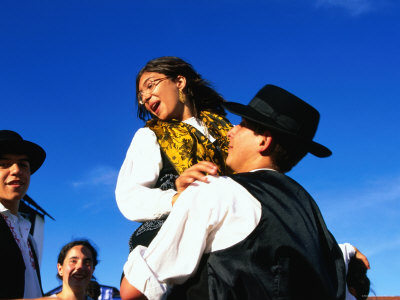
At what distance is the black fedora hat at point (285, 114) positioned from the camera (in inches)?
79.9

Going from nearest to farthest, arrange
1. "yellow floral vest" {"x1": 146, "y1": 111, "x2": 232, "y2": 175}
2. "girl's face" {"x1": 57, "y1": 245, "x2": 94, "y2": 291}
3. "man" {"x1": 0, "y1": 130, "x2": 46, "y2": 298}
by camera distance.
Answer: "yellow floral vest" {"x1": 146, "y1": 111, "x2": 232, "y2": 175}
"man" {"x1": 0, "y1": 130, "x2": 46, "y2": 298}
"girl's face" {"x1": 57, "y1": 245, "x2": 94, "y2": 291}

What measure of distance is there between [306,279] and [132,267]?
65cm

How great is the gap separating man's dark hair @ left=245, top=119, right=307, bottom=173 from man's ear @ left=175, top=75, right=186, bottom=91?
0.94m

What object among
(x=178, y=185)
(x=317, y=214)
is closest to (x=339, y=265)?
(x=317, y=214)

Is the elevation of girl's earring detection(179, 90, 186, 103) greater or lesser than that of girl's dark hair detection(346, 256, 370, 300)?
greater

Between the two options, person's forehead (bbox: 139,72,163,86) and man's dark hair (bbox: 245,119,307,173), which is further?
person's forehead (bbox: 139,72,163,86)

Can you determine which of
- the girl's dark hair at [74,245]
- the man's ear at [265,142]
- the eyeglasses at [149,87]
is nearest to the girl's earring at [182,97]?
the eyeglasses at [149,87]

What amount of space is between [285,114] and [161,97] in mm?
988

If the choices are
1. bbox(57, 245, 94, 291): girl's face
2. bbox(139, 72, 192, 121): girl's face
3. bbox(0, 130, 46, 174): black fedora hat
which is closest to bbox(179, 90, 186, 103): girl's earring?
bbox(139, 72, 192, 121): girl's face

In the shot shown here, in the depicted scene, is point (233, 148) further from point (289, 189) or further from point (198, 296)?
point (198, 296)

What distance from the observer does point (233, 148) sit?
213 centimetres

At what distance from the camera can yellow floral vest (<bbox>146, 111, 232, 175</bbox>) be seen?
240 cm

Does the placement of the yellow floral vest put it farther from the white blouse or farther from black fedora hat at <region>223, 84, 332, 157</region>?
black fedora hat at <region>223, 84, 332, 157</region>

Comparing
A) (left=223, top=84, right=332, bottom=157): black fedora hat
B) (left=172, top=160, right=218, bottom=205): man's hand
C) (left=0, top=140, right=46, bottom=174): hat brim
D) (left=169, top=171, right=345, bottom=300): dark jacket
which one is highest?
(left=0, top=140, right=46, bottom=174): hat brim
